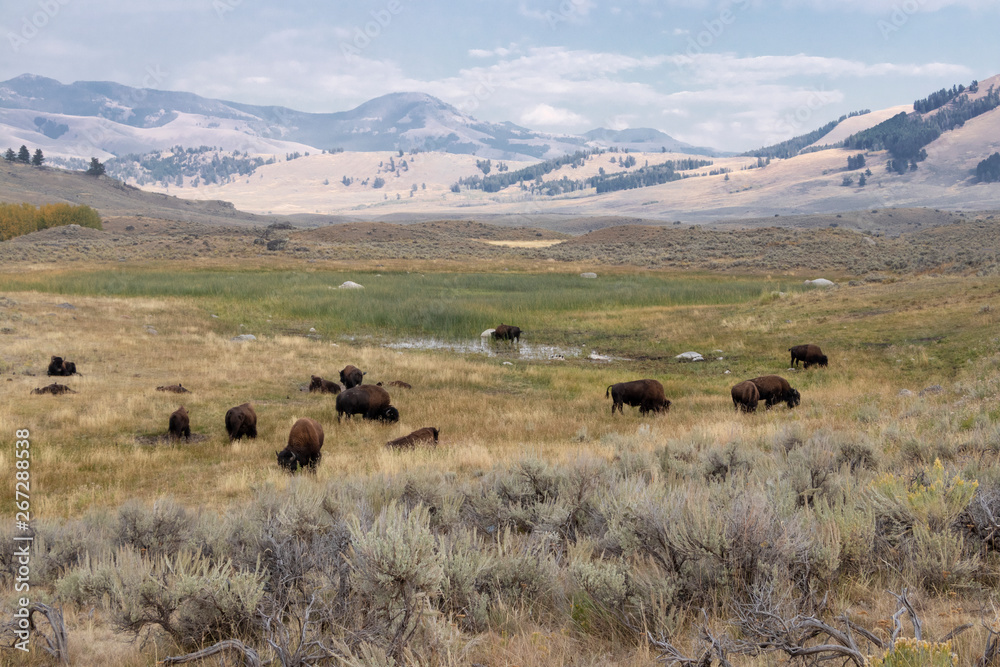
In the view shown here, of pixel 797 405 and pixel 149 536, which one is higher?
pixel 149 536

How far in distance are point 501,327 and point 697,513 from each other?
2291 cm

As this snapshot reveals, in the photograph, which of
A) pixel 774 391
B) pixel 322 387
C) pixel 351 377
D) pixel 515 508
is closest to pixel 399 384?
pixel 351 377

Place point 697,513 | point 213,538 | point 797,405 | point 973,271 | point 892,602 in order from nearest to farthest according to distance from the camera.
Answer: point 892,602, point 697,513, point 213,538, point 797,405, point 973,271

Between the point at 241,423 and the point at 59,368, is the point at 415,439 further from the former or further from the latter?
the point at 59,368

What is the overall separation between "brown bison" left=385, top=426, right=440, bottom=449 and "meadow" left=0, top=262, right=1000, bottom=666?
53cm

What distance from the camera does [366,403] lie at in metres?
13.7

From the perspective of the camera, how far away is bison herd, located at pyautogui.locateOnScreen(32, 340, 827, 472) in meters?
10.3

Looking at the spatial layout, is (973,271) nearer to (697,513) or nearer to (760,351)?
(760,351)

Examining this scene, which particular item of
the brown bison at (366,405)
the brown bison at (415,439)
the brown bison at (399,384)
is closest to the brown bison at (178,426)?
the brown bison at (366,405)

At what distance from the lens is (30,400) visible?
1299 cm

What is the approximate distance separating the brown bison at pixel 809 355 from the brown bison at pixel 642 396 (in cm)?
704

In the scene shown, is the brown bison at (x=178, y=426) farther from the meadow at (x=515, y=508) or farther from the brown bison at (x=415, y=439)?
the brown bison at (x=415, y=439)

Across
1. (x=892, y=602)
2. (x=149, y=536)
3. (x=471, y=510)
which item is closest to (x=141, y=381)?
(x=149, y=536)

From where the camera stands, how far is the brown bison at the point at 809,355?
62.4 feet
